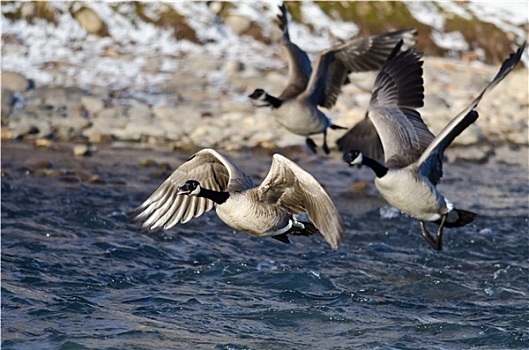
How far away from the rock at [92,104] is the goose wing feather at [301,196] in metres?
9.48

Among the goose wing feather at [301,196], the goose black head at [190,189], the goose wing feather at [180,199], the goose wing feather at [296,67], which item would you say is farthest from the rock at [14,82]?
the goose wing feather at [301,196]

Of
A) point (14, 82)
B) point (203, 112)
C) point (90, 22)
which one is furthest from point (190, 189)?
point (90, 22)

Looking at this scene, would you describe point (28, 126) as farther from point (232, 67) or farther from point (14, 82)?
point (232, 67)

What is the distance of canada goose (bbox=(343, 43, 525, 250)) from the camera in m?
8.55

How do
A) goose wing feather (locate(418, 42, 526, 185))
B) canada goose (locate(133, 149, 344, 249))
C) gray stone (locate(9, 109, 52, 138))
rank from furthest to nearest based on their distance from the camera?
gray stone (locate(9, 109, 52, 138))
goose wing feather (locate(418, 42, 526, 185))
canada goose (locate(133, 149, 344, 249))

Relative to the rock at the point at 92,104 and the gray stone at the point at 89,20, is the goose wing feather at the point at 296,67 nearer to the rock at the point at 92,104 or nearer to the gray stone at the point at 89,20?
the rock at the point at 92,104

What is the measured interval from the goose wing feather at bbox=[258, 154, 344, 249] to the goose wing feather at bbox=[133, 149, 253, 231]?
0.64m

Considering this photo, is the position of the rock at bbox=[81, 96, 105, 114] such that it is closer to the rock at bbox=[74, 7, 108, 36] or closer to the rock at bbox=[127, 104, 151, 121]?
the rock at bbox=[127, 104, 151, 121]

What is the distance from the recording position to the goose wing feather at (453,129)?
26.0 feet

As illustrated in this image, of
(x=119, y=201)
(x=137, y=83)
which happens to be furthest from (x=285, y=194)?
(x=137, y=83)

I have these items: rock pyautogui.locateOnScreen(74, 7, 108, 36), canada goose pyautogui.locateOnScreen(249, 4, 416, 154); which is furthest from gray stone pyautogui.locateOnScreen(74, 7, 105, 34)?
canada goose pyautogui.locateOnScreen(249, 4, 416, 154)

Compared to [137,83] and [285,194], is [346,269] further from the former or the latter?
[137,83]

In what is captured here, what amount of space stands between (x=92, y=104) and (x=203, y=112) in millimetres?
2085

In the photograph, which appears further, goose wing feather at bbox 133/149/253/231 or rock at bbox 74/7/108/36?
rock at bbox 74/7/108/36
